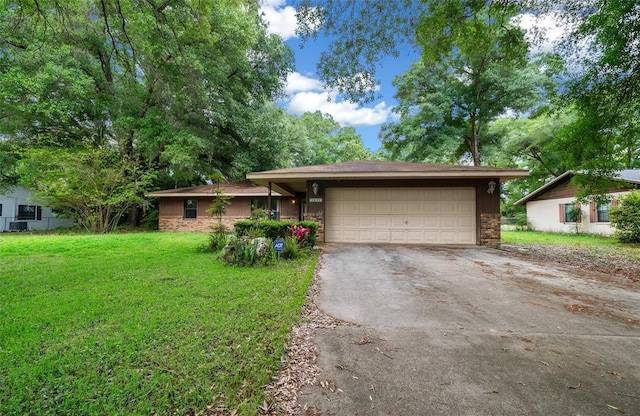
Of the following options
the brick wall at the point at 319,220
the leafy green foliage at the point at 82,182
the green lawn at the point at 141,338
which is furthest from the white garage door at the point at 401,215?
the leafy green foliage at the point at 82,182

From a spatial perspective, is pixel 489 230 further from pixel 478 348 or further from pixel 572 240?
pixel 478 348

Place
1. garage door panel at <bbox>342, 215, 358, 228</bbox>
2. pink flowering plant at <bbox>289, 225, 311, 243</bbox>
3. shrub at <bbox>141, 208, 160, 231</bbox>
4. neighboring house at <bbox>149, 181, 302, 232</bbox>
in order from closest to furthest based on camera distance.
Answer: pink flowering plant at <bbox>289, 225, 311, 243</bbox>
garage door panel at <bbox>342, 215, 358, 228</bbox>
neighboring house at <bbox>149, 181, 302, 232</bbox>
shrub at <bbox>141, 208, 160, 231</bbox>

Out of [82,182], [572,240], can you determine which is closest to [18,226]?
[82,182]

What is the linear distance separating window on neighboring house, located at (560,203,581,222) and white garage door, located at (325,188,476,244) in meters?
9.49

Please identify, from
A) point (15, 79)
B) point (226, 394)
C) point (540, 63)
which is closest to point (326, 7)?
point (226, 394)

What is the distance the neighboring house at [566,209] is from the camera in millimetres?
13180

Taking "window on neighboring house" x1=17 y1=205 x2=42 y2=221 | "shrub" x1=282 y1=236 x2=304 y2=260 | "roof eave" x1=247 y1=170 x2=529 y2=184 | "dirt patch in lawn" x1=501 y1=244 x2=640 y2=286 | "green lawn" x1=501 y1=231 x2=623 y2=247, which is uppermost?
"roof eave" x1=247 y1=170 x2=529 y2=184

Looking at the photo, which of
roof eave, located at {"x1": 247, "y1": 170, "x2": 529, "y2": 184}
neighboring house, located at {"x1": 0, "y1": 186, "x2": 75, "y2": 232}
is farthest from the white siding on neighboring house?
neighboring house, located at {"x1": 0, "y1": 186, "x2": 75, "y2": 232}

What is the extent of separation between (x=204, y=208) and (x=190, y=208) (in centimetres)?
92

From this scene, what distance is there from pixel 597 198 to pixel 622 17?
13.0 ft

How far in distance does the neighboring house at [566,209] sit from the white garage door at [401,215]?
6664 mm

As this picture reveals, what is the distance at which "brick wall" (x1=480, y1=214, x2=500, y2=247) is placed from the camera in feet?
Result: 28.6

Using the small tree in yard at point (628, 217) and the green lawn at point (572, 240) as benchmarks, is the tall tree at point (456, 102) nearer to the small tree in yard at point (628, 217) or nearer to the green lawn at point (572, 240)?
the green lawn at point (572, 240)

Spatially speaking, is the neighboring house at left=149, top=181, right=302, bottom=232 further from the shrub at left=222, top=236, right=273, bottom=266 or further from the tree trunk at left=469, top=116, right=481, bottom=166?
the tree trunk at left=469, top=116, right=481, bottom=166
